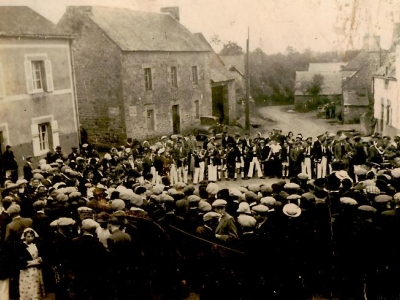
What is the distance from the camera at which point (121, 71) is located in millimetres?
16047

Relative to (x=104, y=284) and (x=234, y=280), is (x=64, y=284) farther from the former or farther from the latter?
(x=234, y=280)

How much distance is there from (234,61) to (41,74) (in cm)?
2075

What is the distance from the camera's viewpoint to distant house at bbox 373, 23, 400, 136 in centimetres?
1127

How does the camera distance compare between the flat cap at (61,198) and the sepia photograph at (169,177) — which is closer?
the sepia photograph at (169,177)

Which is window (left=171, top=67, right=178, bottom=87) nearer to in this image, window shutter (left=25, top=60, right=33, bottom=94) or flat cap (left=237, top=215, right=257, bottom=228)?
window shutter (left=25, top=60, right=33, bottom=94)

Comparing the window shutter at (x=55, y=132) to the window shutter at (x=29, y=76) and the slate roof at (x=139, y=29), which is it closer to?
the window shutter at (x=29, y=76)

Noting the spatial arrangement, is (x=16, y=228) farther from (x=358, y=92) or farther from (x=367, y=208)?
(x=358, y=92)

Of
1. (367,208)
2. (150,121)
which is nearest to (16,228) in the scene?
(367,208)

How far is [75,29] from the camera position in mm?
16469

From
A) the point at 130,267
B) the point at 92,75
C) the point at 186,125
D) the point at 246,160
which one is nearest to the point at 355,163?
the point at 246,160

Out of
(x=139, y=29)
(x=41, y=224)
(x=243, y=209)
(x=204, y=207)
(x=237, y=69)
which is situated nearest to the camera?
(x=243, y=209)

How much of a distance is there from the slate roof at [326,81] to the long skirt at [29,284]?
24413 millimetres

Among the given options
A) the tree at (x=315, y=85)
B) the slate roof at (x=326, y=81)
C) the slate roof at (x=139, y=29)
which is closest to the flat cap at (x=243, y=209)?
the slate roof at (x=139, y=29)

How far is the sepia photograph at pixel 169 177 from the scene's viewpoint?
551 cm
